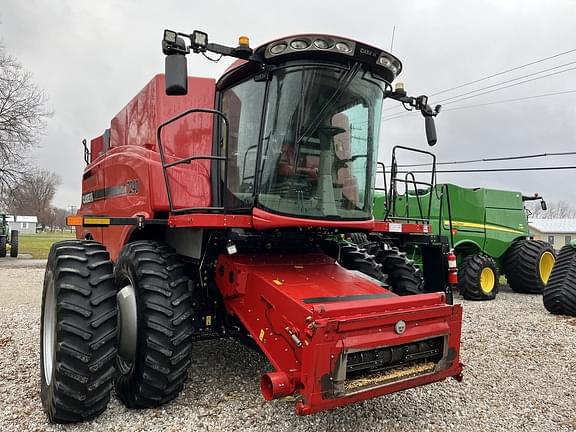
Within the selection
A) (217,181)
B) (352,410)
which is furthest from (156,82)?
(352,410)

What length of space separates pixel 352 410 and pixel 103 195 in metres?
3.86

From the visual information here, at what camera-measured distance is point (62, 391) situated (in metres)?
3.32

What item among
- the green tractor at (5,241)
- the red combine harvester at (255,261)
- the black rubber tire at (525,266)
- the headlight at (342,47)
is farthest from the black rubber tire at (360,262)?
the green tractor at (5,241)

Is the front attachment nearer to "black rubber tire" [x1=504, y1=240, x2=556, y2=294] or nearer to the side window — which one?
the side window

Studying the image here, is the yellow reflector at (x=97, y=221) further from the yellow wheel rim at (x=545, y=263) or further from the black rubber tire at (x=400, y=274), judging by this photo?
the yellow wheel rim at (x=545, y=263)

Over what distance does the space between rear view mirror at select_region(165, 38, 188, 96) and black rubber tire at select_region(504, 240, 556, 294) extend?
34.5ft

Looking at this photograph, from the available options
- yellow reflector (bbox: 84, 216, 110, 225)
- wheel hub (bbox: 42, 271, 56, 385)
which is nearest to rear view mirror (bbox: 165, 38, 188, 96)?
yellow reflector (bbox: 84, 216, 110, 225)

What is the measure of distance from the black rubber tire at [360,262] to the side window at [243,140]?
5.68ft

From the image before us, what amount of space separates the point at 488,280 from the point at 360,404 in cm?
779

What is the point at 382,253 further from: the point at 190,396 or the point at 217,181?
the point at 190,396

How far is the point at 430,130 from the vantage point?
16.5ft

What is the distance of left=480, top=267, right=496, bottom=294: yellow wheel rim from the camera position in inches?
416

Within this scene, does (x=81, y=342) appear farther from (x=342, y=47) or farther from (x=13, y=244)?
(x=13, y=244)

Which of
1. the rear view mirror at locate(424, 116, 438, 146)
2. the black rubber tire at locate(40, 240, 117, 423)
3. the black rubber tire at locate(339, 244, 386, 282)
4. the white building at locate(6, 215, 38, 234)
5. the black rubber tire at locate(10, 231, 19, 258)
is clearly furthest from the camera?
the white building at locate(6, 215, 38, 234)
